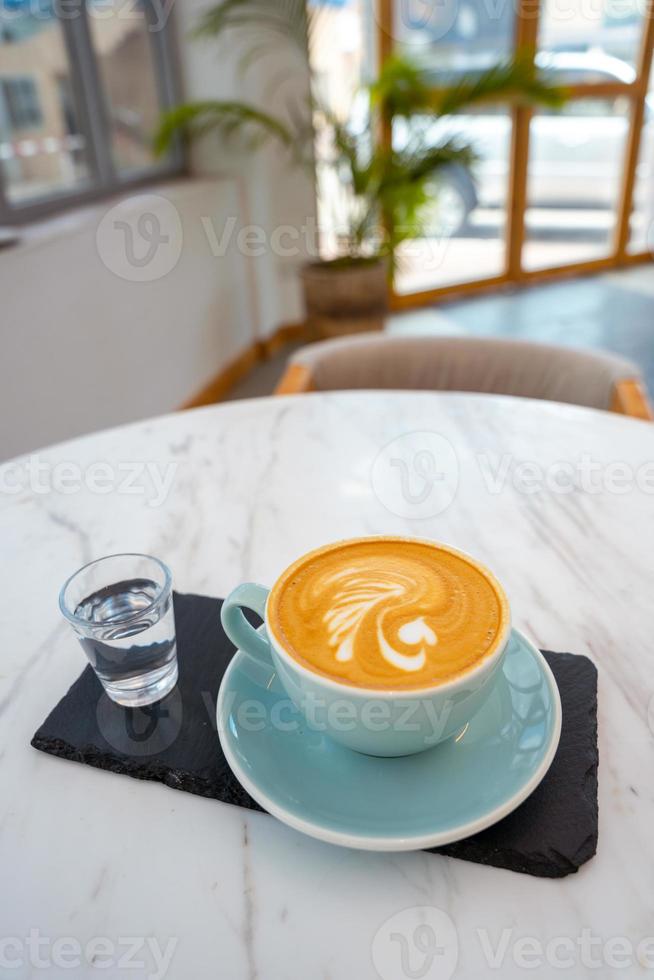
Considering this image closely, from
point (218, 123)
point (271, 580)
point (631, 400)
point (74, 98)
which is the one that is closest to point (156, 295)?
point (74, 98)

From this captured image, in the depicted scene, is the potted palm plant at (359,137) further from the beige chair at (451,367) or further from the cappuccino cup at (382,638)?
the cappuccino cup at (382,638)

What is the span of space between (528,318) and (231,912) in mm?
4150

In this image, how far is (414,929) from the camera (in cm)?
42

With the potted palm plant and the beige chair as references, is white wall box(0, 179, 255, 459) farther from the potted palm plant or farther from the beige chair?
the beige chair

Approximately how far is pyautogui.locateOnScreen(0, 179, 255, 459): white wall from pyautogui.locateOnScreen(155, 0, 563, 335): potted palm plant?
36 centimetres

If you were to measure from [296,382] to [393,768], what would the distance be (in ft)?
2.85

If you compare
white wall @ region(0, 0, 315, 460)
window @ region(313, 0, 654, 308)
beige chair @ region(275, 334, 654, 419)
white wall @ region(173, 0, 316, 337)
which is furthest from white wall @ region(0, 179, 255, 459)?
beige chair @ region(275, 334, 654, 419)

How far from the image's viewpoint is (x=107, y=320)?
2482 millimetres

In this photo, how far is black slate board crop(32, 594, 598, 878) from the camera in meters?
0.45

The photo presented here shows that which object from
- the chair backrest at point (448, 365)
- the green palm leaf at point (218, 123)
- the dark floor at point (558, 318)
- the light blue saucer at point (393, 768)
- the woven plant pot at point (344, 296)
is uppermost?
the green palm leaf at point (218, 123)

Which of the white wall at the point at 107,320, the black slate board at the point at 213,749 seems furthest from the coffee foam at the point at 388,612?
the white wall at the point at 107,320

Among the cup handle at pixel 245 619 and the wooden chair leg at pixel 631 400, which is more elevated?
the cup handle at pixel 245 619

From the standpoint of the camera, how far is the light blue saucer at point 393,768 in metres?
0.45

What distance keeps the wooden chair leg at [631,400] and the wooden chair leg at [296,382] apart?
521 mm
